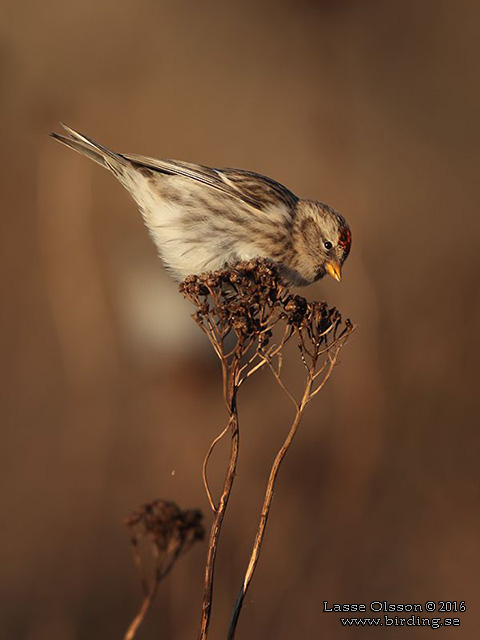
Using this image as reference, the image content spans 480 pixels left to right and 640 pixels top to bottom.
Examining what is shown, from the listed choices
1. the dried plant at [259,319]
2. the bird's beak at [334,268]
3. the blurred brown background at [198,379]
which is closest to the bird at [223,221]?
the bird's beak at [334,268]

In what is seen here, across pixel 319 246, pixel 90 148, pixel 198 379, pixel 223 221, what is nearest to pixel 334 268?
pixel 319 246

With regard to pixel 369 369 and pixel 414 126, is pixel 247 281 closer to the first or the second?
pixel 369 369

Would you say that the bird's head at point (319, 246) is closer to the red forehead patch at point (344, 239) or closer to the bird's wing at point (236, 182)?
the red forehead patch at point (344, 239)

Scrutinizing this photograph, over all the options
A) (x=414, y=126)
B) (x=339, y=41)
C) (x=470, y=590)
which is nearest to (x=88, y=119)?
(x=339, y=41)

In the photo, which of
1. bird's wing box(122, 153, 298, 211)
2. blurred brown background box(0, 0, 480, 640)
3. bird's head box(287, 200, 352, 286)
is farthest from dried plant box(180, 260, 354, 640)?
blurred brown background box(0, 0, 480, 640)

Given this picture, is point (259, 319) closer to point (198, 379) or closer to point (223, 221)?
point (223, 221)

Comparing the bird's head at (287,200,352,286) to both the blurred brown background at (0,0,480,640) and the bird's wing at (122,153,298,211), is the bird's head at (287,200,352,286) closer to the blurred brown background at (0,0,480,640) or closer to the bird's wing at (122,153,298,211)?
the bird's wing at (122,153,298,211)

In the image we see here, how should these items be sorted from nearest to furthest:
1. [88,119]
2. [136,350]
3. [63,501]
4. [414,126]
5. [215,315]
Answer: [215,315], [63,501], [136,350], [88,119], [414,126]
